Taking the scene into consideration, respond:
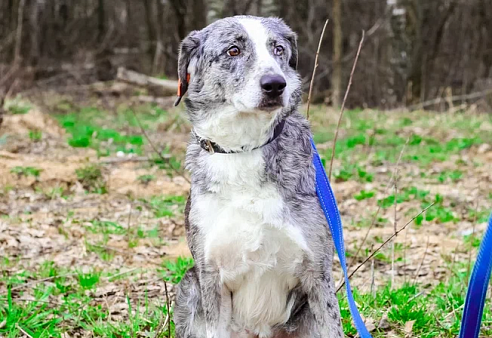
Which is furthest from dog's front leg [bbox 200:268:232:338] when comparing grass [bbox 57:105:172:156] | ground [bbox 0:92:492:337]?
grass [bbox 57:105:172:156]

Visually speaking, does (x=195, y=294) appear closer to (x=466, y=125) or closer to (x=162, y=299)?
(x=162, y=299)

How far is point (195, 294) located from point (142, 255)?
2137 millimetres

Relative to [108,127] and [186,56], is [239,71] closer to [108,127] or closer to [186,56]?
[186,56]

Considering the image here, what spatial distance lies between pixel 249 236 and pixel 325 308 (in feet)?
1.62

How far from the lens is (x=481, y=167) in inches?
345

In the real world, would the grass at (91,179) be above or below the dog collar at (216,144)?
below

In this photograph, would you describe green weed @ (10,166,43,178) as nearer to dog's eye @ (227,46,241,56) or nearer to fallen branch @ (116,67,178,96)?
dog's eye @ (227,46,241,56)

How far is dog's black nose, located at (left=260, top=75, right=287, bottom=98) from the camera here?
288cm

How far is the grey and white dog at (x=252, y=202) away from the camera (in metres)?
2.90

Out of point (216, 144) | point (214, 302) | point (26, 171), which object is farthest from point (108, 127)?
point (214, 302)

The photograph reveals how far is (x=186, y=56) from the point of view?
3.34 meters

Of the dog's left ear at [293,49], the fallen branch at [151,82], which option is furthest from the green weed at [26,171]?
the fallen branch at [151,82]

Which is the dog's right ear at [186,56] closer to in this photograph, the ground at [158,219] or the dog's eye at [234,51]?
the dog's eye at [234,51]

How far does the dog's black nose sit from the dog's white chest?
318mm
